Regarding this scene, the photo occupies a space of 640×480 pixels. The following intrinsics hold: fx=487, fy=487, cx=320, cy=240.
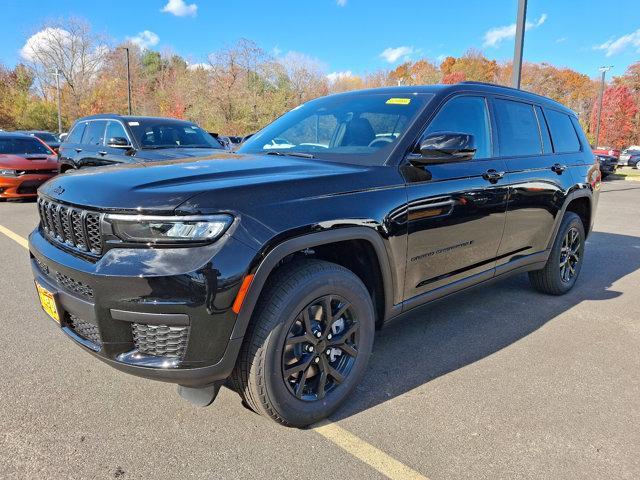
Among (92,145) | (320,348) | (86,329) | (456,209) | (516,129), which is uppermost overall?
(516,129)

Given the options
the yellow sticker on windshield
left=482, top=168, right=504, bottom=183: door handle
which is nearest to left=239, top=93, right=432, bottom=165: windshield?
the yellow sticker on windshield

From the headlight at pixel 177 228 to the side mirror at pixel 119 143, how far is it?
6.28 metres

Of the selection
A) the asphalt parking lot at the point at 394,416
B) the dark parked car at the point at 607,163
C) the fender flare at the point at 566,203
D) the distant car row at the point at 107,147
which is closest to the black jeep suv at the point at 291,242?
the asphalt parking lot at the point at 394,416

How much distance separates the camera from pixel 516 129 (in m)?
3.98

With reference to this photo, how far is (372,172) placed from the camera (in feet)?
9.07

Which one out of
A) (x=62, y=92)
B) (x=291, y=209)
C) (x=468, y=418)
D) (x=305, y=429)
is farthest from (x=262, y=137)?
(x=62, y=92)

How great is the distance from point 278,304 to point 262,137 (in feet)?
6.24

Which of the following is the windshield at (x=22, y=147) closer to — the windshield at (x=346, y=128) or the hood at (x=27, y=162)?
the hood at (x=27, y=162)

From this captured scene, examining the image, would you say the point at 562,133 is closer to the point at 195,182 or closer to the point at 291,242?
the point at 291,242

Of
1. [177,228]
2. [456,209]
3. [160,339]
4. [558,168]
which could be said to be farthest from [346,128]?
[558,168]

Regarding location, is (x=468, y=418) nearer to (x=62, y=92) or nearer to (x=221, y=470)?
(x=221, y=470)

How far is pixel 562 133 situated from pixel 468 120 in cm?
173

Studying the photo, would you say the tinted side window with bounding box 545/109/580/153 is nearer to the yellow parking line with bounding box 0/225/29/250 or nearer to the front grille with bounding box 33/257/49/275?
the front grille with bounding box 33/257/49/275

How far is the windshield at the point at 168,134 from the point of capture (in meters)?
8.13
